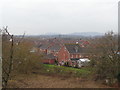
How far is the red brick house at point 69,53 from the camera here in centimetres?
2601

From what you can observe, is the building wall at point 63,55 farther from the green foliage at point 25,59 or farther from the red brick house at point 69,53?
the green foliage at point 25,59

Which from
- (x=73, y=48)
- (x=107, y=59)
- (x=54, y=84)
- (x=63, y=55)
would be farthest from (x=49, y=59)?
(x=107, y=59)

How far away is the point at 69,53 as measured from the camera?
25797 millimetres

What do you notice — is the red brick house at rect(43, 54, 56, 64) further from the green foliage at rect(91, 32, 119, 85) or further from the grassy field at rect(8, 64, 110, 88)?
the green foliage at rect(91, 32, 119, 85)

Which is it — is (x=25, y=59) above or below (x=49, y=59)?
above

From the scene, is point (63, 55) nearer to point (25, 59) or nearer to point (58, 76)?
point (58, 76)

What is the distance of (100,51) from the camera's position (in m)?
15.0

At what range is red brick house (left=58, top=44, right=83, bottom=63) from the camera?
85.3ft

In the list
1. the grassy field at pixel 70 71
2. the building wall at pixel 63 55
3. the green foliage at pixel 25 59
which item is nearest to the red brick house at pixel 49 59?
the building wall at pixel 63 55

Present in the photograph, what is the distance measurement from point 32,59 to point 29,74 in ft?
5.70

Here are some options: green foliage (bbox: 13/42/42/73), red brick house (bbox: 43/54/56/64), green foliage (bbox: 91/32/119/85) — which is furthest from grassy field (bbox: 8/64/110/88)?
red brick house (bbox: 43/54/56/64)

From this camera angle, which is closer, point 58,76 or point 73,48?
point 58,76

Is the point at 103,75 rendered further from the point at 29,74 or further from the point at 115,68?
the point at 29,74

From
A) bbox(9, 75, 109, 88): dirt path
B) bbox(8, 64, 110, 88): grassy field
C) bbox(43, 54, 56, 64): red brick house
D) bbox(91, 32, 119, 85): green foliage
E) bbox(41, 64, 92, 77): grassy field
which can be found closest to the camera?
bbox(9, 75, 109, 88): dirt path
